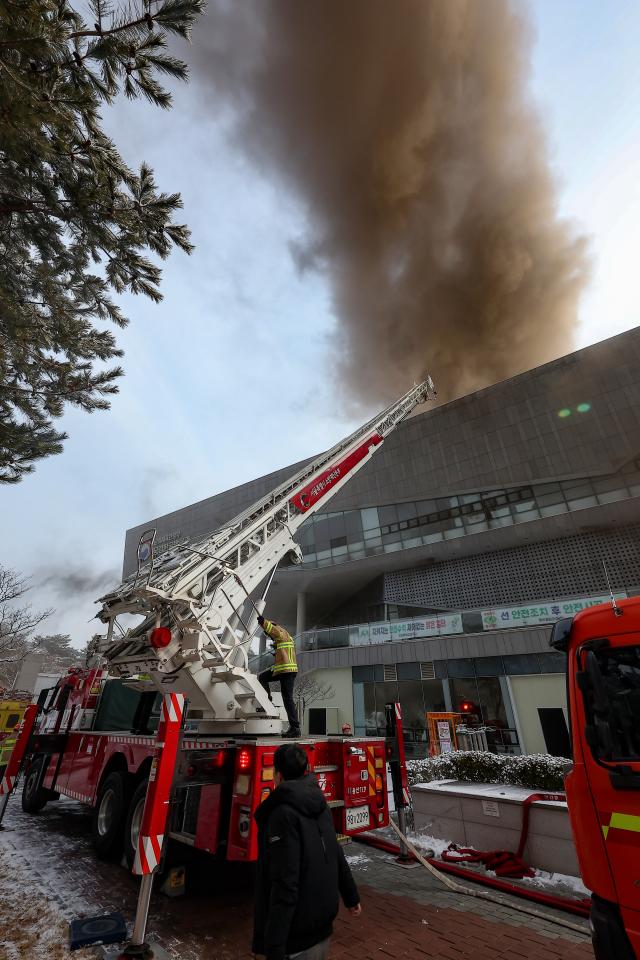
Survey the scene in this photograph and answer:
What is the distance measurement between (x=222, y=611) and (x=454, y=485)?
22.1 m

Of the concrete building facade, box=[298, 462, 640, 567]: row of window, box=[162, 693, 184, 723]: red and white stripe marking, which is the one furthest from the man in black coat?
box=[298, 462, 640, 567]: row of window

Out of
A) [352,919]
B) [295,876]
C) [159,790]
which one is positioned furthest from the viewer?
[352,919]

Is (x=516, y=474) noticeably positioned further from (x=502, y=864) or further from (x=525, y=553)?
(x=502, y=864)

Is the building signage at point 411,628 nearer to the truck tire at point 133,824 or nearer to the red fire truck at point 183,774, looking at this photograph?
the red fire truck at point 183,774

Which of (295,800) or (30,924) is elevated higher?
(295,800)

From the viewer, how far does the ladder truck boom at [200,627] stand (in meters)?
5.61

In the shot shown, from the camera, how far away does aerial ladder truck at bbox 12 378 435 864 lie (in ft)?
14.3

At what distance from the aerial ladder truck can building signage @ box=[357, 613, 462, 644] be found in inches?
528

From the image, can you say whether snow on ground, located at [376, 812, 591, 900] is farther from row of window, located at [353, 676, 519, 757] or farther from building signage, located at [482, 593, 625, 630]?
building signage, located at [482, 593, 625, 630]

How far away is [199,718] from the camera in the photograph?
5777mm

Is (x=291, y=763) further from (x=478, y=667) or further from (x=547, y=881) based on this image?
(x=478, y=667)

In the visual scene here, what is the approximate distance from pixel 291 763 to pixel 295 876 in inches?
20.1

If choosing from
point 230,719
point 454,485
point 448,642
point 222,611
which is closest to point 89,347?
point 222,611

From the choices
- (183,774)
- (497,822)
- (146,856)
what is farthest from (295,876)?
(497,822)
